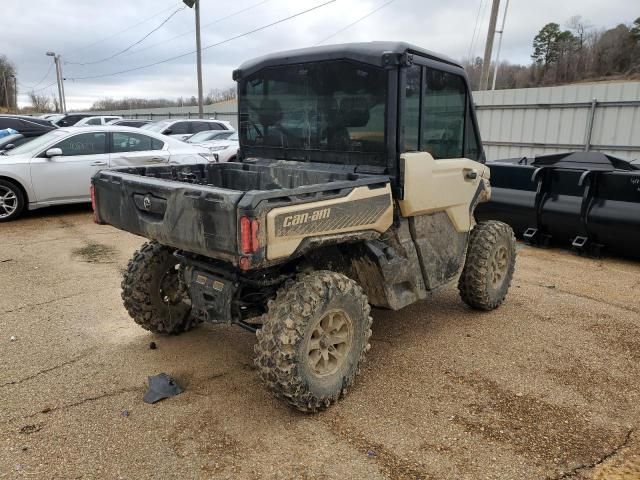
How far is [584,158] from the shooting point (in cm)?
768

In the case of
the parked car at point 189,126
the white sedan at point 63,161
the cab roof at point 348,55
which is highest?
the cab roof at point 348,55

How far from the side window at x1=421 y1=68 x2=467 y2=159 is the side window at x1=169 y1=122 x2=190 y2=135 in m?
15.4

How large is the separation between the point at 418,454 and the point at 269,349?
3.28 ft

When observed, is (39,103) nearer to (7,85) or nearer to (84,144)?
(7,85)

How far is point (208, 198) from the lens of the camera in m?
2.92

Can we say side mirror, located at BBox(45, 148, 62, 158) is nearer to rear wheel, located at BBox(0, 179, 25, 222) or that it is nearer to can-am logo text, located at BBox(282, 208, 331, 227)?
rear wheel, located at BBox(0, 179, 25, 222)

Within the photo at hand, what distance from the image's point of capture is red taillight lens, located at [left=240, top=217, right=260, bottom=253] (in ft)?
9.02

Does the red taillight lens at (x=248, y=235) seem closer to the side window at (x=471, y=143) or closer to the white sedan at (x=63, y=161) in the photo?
the side window at (x=471, y=143)

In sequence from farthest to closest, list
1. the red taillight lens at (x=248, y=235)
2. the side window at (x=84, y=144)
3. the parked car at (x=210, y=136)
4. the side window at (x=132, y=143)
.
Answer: the parked car at (x=210, y=136), the side window at (x=132, y=143), the side window at (x=84, y=144), the red taillight lens at (x=248, y=235)

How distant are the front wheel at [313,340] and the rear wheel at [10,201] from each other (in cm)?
744

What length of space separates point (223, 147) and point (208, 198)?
10.4 metres

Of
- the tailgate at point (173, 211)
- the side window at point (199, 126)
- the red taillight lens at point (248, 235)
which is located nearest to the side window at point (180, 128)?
the side window at point (199, 126)

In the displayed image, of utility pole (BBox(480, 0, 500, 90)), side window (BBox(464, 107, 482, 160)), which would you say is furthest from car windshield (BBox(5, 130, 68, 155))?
utility pole (BBox(480, 0, 500, 90))

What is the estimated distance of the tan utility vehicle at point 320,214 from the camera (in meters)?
3.04
